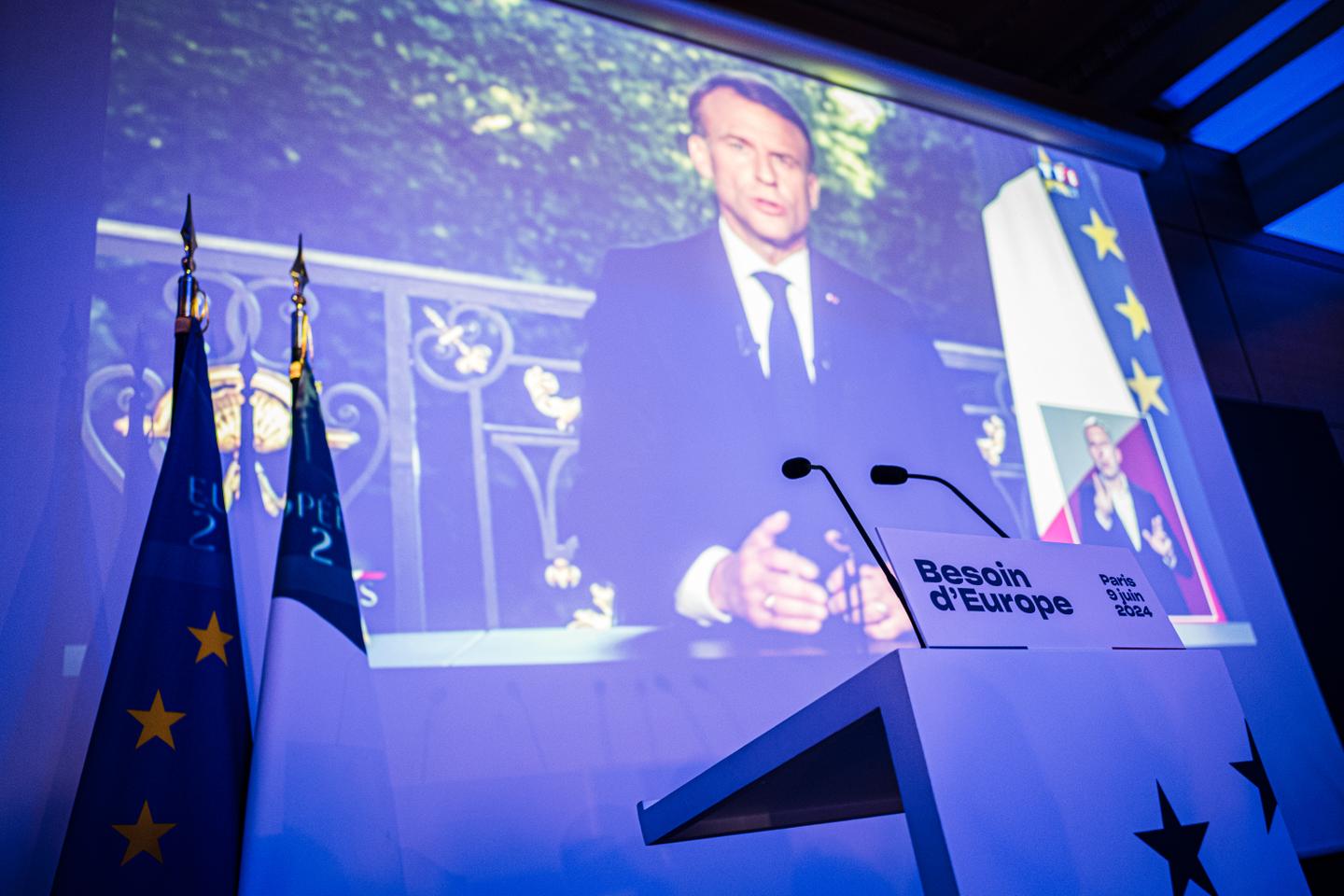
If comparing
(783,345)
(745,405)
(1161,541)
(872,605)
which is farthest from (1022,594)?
(1161,541)

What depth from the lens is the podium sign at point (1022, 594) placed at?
4.21 ft

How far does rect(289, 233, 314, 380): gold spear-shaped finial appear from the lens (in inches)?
90.8

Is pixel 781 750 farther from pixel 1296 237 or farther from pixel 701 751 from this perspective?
pixel 1296 237

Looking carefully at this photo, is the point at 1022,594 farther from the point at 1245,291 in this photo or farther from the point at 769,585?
the point at 1245,291

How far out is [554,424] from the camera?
8.76 feet

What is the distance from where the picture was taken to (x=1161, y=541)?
355cm

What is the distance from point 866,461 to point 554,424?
0.99 meters

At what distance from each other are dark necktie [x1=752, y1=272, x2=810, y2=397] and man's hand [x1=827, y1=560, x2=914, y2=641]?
1.87 ft

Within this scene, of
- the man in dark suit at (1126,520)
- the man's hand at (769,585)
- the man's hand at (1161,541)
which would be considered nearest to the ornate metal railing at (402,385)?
the man's hand at (769,585)

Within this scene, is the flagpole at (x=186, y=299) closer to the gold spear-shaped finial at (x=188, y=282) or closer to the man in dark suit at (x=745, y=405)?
the gold spear-shaped finial at (x=188, y=282)

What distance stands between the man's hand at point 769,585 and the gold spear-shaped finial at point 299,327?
1156 millimetres

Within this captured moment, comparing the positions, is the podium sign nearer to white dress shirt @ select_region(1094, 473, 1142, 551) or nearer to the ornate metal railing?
the ornate metal railing

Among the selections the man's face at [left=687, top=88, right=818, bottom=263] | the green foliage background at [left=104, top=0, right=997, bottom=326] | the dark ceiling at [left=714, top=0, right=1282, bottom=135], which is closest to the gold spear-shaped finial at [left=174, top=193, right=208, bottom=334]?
the green foliage background at [left=104, top=0, right=997, bottom=326]

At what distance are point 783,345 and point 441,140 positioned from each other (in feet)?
3.85
